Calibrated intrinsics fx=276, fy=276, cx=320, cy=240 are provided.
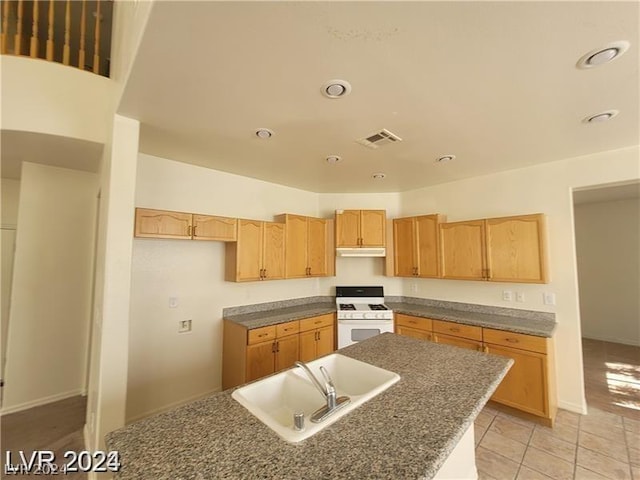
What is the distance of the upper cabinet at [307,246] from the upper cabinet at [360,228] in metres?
0.21

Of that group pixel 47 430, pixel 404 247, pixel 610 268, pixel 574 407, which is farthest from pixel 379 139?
pixel 610 268

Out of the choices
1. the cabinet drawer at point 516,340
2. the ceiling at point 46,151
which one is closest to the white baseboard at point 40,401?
the ceiling at point 46,151

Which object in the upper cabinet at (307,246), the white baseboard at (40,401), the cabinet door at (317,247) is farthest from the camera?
the cabinet door at (317,247)

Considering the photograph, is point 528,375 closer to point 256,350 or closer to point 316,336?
point 316,336

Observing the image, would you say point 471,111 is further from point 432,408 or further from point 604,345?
point 604,345

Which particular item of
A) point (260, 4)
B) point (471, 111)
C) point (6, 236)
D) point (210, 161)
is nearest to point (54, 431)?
point (6, 236)

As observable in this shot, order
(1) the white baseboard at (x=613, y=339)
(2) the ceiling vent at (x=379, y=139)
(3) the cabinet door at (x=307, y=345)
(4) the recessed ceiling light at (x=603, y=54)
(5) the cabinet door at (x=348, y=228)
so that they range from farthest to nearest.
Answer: (1) the white baseboard at (x=613, y=339) → (5) the cabinet door at (x=348, y=228) → (3) the cabinet door at (x=307, y=345) → (2) the ceiling vent at (x=379, y=139) → (4) the recessed ceiling light at (x=603, y=54)

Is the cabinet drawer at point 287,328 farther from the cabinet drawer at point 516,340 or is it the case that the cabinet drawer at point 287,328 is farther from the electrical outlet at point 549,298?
the electrical outlet at point 549,298

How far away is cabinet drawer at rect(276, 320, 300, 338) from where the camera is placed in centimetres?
313

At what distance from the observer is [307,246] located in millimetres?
3822

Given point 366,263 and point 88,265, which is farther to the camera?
point 366,263

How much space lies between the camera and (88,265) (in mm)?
3338

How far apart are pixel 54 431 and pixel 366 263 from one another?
387cm

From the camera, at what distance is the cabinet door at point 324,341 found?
3.52 m
